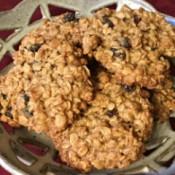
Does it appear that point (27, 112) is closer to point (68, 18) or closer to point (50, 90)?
point (50, 90)

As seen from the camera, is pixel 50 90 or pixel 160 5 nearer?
pixel 50 90

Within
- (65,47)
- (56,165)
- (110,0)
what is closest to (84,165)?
(56,165)

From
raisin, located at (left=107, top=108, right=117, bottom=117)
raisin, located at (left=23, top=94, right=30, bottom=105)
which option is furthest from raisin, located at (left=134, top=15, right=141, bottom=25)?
raisin, located at (left=23, top=94, right=30, bottom=105)

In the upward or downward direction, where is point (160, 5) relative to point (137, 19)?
downward

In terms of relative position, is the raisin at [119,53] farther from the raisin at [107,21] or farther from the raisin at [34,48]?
the raisin at [34,48]

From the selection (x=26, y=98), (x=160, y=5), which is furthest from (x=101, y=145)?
(x=160, y=5)

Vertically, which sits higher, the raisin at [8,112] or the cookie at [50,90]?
the cookie at [50,90]

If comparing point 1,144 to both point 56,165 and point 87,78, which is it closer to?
point 56,165

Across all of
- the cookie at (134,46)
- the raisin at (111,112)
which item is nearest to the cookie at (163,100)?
the cookie at (134,46)
